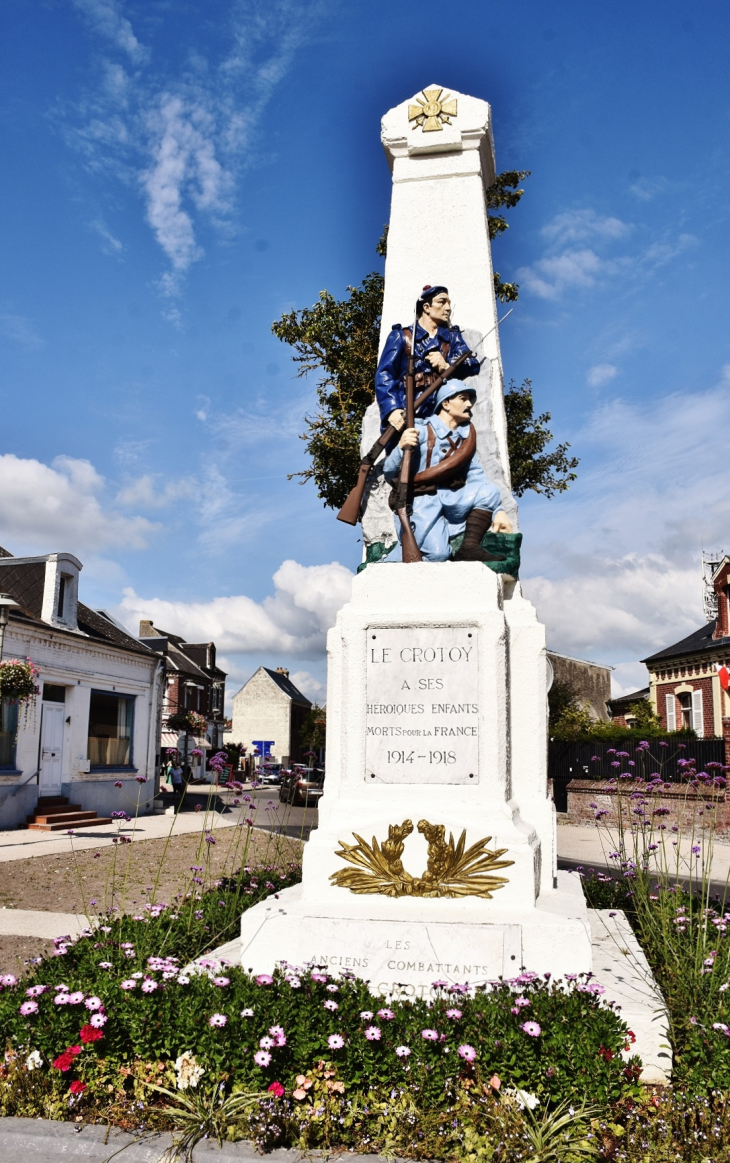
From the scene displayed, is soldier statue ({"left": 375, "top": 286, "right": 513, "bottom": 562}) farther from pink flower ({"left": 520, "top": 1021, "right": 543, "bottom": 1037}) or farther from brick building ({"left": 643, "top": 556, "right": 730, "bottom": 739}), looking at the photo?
brick building ({"left": 643, "top": 556, "right": 730, "bottom": 739})

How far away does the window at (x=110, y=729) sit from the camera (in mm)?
21219

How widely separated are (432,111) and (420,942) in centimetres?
584

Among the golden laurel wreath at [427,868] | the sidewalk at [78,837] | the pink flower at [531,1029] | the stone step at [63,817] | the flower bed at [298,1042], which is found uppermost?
the golden laurel wreath at [427,868]

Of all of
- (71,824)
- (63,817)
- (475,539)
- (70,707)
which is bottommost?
(71,824)

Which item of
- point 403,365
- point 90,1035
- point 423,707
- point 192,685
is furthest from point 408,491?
point 192,685

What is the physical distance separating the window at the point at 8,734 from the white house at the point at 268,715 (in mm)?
42723

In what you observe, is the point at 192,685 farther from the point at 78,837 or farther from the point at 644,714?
the point at 78,837

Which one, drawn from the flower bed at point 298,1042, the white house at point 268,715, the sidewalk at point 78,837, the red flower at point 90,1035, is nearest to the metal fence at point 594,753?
the sidewalk at point 78,837

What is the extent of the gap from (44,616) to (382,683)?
55.6 ft

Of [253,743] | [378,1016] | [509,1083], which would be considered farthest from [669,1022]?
[253,743]

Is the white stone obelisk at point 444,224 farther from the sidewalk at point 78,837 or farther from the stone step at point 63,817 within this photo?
the stone step at point 63,817

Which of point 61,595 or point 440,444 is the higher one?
point 61,595

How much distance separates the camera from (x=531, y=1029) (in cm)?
315

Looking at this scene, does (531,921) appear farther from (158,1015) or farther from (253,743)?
(253,743)
